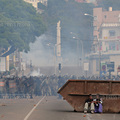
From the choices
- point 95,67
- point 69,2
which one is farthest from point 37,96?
point 69,2

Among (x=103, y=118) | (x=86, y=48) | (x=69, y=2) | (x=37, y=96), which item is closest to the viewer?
(x=103, y=118)

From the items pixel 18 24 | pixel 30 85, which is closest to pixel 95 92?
pixel 30 85

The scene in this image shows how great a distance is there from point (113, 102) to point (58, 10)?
15510cm

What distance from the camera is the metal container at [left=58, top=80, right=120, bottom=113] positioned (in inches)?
862

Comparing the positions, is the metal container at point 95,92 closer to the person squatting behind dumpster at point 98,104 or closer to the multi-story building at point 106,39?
the person squatting behind dumpster at point 98,104

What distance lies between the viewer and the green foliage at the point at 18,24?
9119cm

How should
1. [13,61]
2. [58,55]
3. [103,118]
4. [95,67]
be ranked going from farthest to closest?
[58,55]
[13,61]
[95,67]
[103,118]

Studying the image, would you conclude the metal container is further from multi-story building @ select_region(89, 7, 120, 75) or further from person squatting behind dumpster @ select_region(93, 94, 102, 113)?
multi-story building @ select_region(89, 7, 120, 75)

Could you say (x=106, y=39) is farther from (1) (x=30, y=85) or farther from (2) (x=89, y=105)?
(2) (x=89, y=105)

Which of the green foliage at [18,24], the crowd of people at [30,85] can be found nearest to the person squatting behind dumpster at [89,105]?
the crowd of people at [30,85]

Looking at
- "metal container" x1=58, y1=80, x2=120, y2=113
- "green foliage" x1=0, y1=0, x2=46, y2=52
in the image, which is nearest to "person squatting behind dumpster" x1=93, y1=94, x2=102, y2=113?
"metal container" x1=58, y1=80, x2=120, y2=113

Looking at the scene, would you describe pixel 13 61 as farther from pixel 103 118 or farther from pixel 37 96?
pixel 103 118

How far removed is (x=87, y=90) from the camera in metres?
22.0

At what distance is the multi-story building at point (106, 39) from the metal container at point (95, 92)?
240 feet
